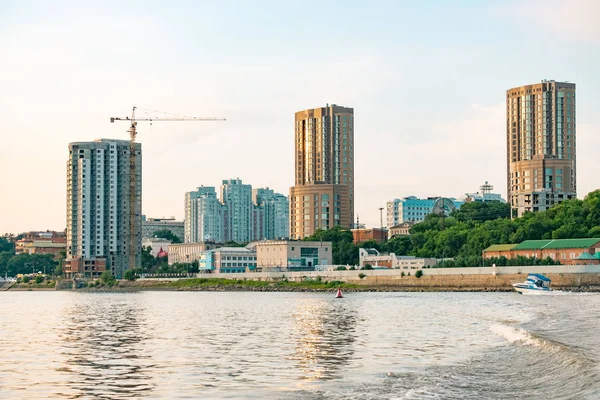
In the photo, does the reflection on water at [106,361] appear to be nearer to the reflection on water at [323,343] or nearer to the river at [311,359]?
the river at [311,359]

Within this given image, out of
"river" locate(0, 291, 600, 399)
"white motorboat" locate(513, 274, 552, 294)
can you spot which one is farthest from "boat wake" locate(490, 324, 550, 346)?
"white motorboat" locate(513, 274, 552, 294)

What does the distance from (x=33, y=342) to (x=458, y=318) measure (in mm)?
38131

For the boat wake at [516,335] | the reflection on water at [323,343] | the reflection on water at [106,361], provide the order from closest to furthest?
the reflection on water at [106,361] < the reflection on water at [323,343] < the boat wake at [516,335]

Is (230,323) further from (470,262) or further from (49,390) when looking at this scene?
(470,262)

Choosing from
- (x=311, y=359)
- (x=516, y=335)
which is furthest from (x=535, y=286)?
(x=311, y=359)

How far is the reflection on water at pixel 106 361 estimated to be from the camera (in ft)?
129

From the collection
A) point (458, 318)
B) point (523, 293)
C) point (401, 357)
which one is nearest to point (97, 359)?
point (401, 357)

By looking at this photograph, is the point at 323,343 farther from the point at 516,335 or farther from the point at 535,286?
the point at 535,286

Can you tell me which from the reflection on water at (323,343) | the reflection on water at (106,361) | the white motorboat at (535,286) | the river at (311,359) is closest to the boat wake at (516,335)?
the river at (311,359)

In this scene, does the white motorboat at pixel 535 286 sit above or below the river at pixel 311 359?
below

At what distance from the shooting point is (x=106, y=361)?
49.5 m

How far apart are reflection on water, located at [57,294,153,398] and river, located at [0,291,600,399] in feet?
0.18

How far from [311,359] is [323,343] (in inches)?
392

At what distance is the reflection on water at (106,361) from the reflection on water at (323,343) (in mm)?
7643
